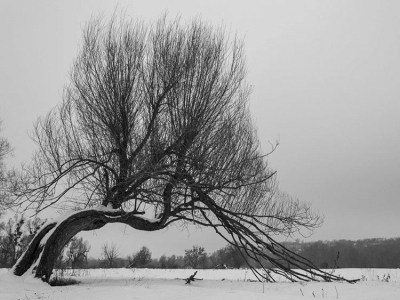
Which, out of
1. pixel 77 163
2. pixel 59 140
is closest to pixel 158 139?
pixel 77 163

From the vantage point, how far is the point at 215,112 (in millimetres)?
11211

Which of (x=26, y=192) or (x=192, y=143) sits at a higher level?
(x=192, y=143)

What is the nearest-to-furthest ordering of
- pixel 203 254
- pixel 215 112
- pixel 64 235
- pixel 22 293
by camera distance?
pixel 22 293, pixel 64 235, pixel 215 112, pixel 203 254

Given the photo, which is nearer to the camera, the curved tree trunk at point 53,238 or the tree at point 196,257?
the curved tree trunk at point 53,238

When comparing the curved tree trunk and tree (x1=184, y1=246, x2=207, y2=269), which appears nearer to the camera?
the curved tree trunk

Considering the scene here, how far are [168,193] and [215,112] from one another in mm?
2696

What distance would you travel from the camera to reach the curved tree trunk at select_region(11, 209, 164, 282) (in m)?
9.92

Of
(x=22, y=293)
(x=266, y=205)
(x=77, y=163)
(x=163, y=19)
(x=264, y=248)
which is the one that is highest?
(x=163, y=19)

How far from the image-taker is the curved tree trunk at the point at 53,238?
32.6 feet

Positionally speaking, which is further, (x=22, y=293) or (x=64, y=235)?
(x=64, y=235)

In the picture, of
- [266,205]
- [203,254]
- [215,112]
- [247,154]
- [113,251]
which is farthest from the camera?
[203,254]

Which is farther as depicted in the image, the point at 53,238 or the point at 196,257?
the point at 196,257

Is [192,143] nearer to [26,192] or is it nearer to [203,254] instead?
[26,192]

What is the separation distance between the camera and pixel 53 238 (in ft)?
33.1
